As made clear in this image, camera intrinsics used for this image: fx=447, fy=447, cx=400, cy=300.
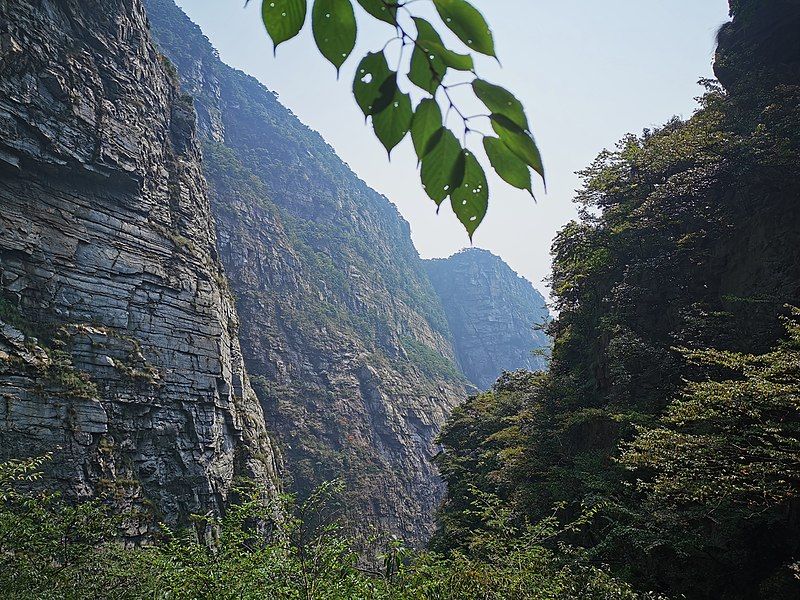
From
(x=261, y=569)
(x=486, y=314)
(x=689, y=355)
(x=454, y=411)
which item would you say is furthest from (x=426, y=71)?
(x=486, y=314)

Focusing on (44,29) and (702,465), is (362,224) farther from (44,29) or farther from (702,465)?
(702,465)

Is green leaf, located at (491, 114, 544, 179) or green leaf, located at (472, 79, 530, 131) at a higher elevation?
green leaf, located at (472, 79, 530, 131)

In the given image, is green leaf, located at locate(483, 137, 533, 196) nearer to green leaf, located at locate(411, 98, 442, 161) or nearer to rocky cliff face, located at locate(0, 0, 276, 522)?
green leaf, located at locate(411, 98, 442, 161)

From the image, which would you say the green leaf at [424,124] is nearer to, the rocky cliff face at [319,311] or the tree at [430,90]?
the tree at [430,90]

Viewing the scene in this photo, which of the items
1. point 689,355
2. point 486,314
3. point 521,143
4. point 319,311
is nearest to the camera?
point 521,143

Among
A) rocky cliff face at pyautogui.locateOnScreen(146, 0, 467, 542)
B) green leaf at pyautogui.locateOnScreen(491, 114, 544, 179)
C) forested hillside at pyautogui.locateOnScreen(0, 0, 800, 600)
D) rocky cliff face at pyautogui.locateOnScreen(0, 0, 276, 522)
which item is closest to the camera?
green leaf at pyautogui.locateOnScreen(491, 114, 544, 179)

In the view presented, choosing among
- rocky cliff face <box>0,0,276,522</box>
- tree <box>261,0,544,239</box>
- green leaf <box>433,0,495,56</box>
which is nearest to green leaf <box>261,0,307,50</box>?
tree <box>261,0,544,239</box>

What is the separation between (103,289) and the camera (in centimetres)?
1245

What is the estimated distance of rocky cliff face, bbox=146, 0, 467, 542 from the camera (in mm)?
27750

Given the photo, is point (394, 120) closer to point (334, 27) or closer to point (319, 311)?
point (334, 27)

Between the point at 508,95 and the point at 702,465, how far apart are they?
13.1ft

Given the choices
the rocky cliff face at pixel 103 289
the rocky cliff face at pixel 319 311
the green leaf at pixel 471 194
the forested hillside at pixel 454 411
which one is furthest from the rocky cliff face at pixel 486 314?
the green leaf at pixel 471 194

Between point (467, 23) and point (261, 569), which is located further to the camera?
point (261, 569)

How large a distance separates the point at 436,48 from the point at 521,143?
137 millimetres
